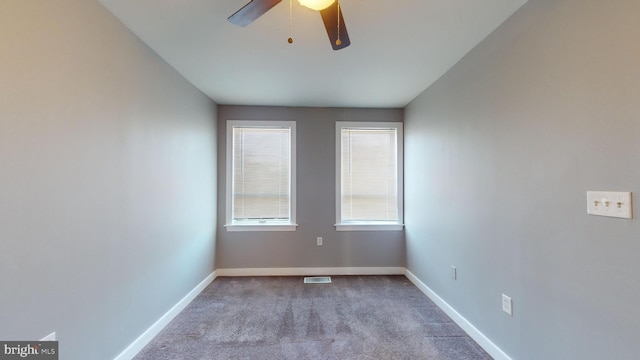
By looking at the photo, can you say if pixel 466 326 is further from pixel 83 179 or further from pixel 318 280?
pixel 83 179

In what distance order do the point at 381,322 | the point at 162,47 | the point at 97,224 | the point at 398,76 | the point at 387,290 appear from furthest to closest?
the point at 387,290 → the point at 398,76 → the point at 381,322 → the point at 162,47 → the point at 97,224

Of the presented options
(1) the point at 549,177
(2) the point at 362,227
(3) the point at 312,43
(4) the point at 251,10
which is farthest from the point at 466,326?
(4) the point at 251,10

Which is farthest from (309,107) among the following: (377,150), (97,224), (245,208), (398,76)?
(97,224)

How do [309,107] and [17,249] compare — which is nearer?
[17,249]

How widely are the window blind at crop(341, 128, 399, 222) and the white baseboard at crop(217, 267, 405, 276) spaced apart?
0.70m

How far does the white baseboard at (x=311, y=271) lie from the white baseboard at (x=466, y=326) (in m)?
0.55

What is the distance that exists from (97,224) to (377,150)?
3.26 m

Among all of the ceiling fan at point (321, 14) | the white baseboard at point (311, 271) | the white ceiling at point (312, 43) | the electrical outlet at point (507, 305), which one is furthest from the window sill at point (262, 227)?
the ceiling fan at point (321, 14)

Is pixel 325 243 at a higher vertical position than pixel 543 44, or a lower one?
lower

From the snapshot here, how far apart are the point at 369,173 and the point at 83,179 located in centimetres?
318

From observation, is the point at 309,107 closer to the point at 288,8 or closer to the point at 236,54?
the point at 236,54

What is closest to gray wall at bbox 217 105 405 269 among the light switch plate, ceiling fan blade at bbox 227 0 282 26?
ceiling fan blade at bbox 227 0 282 26

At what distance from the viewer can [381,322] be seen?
8.42ft

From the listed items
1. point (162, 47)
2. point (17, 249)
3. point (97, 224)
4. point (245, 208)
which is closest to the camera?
point (17, 249)
